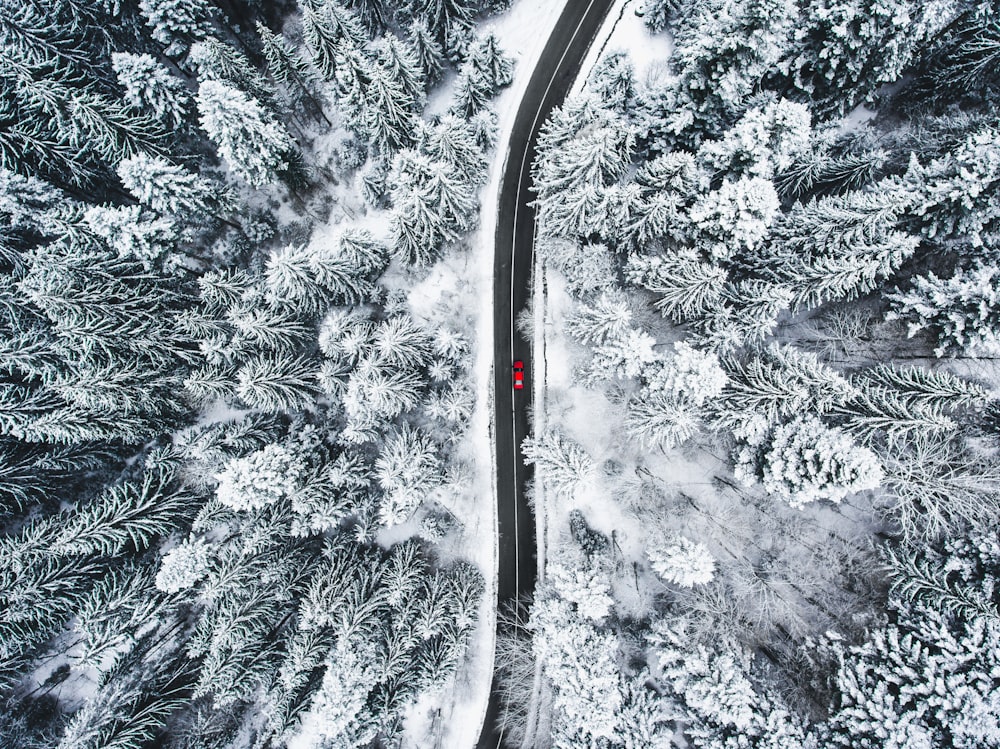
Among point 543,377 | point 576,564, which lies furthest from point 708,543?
point 543,377

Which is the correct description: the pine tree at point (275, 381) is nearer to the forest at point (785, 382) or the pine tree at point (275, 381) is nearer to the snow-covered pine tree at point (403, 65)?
the forest at point (785, 382)

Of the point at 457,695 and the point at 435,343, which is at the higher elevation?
the point at 435,343

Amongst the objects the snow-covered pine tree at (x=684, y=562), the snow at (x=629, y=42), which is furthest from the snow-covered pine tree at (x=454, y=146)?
the snow-covered pine tree at (x=684, y=562)

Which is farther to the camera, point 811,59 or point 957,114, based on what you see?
point 957,114

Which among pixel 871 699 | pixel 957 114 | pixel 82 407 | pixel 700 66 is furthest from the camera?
pixel 82 407

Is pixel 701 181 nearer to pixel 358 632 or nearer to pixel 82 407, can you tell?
pixel 358 632

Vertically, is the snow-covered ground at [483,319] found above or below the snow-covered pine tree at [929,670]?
above

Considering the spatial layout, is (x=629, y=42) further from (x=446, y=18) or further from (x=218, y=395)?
(x=218, y=395)
